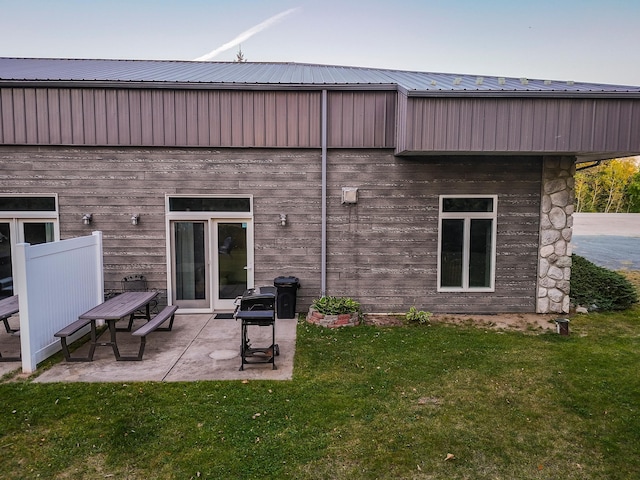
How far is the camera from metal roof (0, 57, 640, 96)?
678 centimetres

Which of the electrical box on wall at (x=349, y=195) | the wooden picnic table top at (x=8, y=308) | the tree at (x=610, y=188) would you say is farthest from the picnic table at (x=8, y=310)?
the tree at (x=610, y=188)

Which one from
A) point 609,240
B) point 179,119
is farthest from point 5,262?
point 609,240

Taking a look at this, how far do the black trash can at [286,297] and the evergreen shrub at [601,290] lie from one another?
5.61 metres

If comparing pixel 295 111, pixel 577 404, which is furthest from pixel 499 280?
pixel 295 111

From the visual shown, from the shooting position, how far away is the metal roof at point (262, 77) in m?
6.78

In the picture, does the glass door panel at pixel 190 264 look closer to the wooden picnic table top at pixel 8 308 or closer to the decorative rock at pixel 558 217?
the wooden picnic table top at pixel 8 308

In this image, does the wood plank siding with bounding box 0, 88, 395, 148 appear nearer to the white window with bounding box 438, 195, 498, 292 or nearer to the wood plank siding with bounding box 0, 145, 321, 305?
the wood plank siding with bounding box 0, 145, 321, 305

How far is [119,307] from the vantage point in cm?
550

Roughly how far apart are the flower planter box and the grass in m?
1.24

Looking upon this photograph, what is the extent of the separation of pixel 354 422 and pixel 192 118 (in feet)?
19.0

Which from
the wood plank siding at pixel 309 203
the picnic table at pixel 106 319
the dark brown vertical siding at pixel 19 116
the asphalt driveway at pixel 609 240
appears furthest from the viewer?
the asphalt driveway at pixel 609 240

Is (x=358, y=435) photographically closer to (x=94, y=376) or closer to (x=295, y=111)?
(x=94, y=376)

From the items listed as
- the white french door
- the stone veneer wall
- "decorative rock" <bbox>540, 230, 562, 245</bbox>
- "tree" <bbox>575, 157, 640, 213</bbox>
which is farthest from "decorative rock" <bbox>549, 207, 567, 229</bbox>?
"tree" <bbox>575, 157, 640, 213</bbox>

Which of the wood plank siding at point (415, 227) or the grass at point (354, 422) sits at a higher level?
the wood plank siding at point (415, 227)
